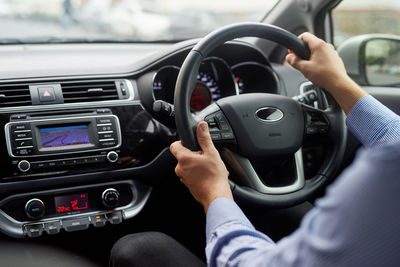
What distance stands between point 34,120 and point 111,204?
407 mm

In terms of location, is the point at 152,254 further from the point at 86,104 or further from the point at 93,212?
the point at 86,104

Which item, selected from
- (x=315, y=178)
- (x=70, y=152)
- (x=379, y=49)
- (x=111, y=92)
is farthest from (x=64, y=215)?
(x=379, y=49)

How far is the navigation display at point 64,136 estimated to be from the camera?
1.59m

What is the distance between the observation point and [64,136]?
5.29 ft

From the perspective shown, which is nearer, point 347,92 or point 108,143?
point 347,92

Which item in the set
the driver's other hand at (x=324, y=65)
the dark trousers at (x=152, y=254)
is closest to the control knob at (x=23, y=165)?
the dark trousers at (x=152, y=254)

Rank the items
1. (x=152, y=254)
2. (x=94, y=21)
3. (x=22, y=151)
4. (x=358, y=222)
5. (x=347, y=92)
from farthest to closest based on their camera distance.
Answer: (x=94, y=21) < (x=22, y=151) < (x=347, y=92) < (x=152, y=254) < (x=358, y=222)

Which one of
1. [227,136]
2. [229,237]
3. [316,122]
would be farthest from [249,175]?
[229,237]

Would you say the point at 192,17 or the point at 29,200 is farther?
the point at 192,17

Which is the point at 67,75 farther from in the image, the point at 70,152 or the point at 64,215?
the point at 64,215

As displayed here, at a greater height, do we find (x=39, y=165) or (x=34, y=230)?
(x=39, y=165)

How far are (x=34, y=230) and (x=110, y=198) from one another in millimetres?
280

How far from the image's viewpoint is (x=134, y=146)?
1.73m

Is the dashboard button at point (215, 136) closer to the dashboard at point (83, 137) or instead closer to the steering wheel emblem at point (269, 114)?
the steering wheel emblem at point (269, 114)
